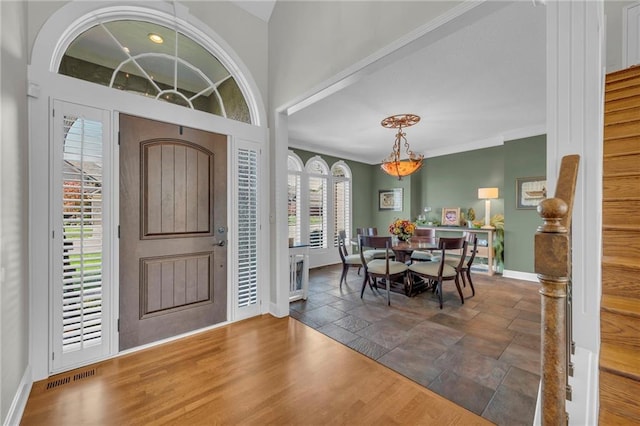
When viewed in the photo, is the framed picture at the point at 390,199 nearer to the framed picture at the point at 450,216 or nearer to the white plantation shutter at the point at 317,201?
the framed picture at the point at 450,216

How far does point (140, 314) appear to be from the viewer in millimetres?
2412

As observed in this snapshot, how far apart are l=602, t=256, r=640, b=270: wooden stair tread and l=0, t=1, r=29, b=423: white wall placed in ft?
11.3

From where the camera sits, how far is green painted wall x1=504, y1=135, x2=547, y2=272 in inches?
185

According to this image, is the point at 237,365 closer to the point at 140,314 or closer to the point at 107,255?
the point at 140,314

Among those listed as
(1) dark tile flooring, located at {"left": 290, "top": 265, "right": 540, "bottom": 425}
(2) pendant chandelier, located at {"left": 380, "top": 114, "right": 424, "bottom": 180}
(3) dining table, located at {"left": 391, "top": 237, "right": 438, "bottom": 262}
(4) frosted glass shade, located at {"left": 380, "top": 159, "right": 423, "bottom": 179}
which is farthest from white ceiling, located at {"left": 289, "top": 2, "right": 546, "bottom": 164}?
(1) dark tile flooring, located at {"left": 290, "top": 265, "right": 540, "bottom": 425}

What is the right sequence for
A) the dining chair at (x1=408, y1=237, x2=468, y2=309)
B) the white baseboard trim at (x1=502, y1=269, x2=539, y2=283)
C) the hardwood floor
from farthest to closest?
the white baseboard trim at (x1=502, y1=269, x2=539, y2=283) → the dining chair at (x1=408, y1=237, x2=468, y2=309) → the hardwood floor

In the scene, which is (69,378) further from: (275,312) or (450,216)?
(450,216)

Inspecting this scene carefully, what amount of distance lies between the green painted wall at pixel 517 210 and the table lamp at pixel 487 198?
0.22 meters

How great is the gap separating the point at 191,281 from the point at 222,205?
853mm

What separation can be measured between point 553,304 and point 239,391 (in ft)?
6.30

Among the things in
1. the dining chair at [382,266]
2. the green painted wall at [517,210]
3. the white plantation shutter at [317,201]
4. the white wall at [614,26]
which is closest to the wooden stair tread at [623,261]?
the white wall at [614,26]

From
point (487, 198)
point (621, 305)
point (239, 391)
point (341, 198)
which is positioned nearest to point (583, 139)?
point (621, 305)

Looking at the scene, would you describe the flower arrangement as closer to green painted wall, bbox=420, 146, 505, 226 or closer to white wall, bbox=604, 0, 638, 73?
green painted wall, bbox=420, 146, 505, 226

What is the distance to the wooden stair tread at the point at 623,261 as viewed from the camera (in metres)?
1.46
